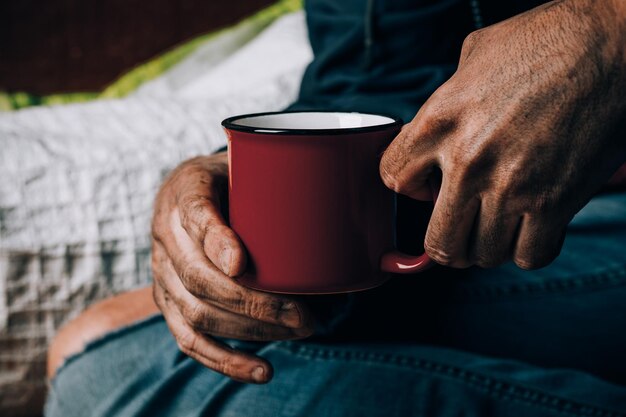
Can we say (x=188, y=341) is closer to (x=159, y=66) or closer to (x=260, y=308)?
(x=260, y=308)

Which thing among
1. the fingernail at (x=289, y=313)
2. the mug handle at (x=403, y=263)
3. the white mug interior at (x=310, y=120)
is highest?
the white mug interior at (x=310, y=120)

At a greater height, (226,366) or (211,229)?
(211,229)

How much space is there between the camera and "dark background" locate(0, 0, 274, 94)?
203cm

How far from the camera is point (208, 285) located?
49cm

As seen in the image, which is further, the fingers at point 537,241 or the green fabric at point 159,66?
the green fabric at point 159,66

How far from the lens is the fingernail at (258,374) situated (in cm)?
51

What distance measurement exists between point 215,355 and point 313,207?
6.9 inches

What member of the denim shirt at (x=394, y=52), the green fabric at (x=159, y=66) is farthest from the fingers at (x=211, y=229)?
the green fabric at (x=159, y=66)

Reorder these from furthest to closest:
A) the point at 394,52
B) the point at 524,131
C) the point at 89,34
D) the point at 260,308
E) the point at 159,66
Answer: the point at 89,34
the point at 159,66
the point at 394,52
the point at 260,308
the point at 524,131

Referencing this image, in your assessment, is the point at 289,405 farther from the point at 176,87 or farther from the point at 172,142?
the point at 176,87

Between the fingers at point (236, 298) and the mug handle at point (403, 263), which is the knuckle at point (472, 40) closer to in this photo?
the mug handle at point (403, 263)

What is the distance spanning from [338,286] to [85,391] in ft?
1.02

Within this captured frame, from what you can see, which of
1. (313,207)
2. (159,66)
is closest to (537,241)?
(313,207)

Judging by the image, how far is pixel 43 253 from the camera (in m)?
0.88
